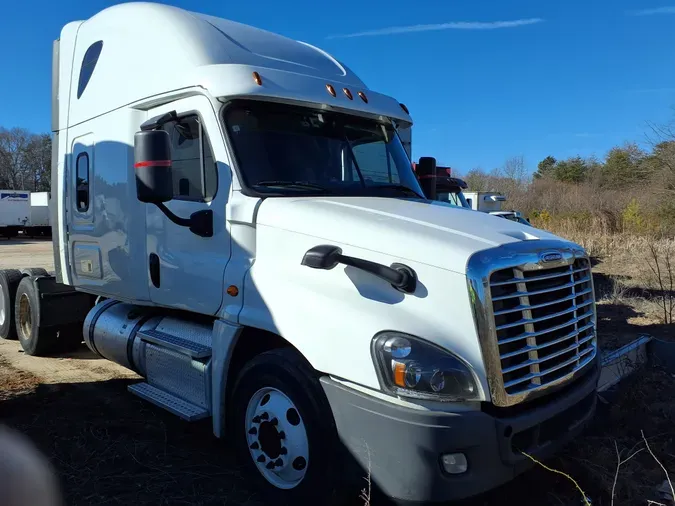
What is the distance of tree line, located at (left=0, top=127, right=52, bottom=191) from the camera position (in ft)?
239

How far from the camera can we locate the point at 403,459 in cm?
278

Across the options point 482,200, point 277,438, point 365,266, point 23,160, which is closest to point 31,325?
point 277,438

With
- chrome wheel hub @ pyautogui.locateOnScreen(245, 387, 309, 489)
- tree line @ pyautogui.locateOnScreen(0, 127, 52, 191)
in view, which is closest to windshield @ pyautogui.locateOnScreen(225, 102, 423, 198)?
chrome wheel hub @ pyautogui.locateOnScreen(245, 387, 309, 489)

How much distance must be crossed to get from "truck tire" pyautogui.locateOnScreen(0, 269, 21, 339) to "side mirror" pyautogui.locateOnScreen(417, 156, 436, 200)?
19.4 feet

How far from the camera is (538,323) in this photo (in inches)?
125

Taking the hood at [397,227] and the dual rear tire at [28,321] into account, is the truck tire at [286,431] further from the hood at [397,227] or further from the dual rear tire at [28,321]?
the dual rear tire at [28,321]

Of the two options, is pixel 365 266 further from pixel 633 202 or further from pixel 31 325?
pixel 633 202

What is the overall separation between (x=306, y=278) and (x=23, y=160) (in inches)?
3239

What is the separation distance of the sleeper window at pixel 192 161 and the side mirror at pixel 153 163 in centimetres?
40

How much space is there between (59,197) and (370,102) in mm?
3804

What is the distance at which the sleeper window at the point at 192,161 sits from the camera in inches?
159

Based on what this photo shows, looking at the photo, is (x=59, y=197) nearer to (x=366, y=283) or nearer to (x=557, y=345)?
(x=366, y=283)

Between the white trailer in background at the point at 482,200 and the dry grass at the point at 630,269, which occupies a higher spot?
the white trailer in background at the point at 482,200

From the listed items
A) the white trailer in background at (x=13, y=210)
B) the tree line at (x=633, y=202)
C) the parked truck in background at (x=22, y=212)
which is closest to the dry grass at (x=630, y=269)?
the tree line at (x=633, y=202)
